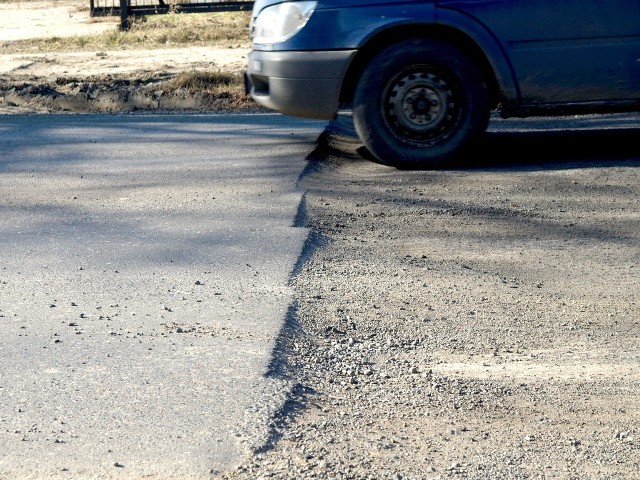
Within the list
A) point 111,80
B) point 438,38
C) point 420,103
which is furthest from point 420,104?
point 111,80

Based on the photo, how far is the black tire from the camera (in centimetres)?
690

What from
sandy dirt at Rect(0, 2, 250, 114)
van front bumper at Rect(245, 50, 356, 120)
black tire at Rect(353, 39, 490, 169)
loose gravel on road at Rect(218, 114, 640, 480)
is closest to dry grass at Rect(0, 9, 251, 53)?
sandy dirt at Rect(0, 2, 250, 114)

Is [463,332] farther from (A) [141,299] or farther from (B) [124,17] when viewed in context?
(B) [124,17]

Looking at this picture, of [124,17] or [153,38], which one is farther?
Answer: [124,17]

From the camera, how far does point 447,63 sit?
6.89 meters

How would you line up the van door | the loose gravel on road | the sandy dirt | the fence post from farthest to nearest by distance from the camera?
the fence post → the sandy dirt → the van door → the loose gravel on road

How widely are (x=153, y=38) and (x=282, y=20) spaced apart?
918cm

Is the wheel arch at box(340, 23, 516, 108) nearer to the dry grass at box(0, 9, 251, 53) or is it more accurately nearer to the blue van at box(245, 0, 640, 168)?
the blue van at box(245, 0, 640, 168)

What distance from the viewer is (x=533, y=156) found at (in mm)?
7598

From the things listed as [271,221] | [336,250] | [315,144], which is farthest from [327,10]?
[336,250]

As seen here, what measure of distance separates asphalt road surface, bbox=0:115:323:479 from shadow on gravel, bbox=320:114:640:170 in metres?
0.80

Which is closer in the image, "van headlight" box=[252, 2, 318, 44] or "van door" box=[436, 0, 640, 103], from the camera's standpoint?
"van door" box=[436, 0, 640, 103]

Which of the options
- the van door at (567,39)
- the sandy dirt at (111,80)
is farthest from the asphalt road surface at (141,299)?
the sandy dirt at (111,80)

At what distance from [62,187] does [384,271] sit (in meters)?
2.73
